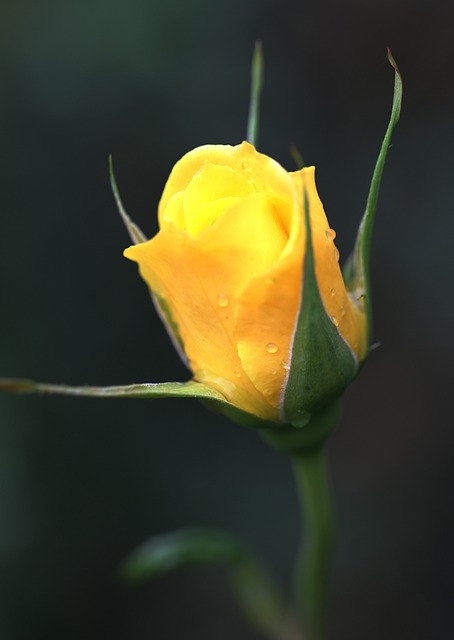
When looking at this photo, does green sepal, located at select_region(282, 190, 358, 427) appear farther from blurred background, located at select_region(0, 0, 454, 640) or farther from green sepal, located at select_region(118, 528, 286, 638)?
blurred background, located at select_region(0, 0, 454, 640)

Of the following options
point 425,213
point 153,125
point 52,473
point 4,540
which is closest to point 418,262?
point 425,213

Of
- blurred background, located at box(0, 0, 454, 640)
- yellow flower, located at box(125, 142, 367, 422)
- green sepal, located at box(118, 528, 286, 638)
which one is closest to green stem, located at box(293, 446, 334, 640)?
green sepal, located at box(118, 528, 286, 638)

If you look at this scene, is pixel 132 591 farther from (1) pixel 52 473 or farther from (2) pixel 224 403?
(2) pixel 224 403

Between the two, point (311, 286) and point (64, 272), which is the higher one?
point (311, 286)

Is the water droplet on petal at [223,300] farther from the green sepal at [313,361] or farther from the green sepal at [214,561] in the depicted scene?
the green sepal at [214,561]

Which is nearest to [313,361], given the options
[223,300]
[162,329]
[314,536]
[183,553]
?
[223,300]

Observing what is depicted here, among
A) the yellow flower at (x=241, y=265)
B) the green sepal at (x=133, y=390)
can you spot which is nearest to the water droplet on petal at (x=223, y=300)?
the yellow flower at (x=241, y=265)
